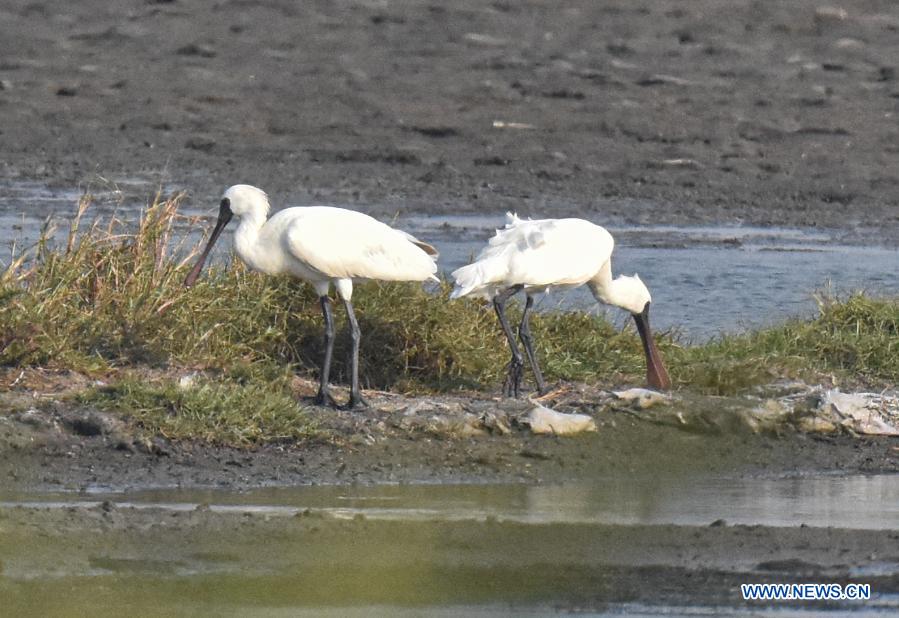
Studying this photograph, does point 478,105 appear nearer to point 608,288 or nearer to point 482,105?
point 482,105

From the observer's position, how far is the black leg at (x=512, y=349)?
9.26m

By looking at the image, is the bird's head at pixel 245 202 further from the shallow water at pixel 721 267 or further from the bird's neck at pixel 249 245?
the shallow water at pixel 721 267

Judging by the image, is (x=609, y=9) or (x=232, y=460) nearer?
(x=232, y=460)

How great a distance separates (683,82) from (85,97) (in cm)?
532

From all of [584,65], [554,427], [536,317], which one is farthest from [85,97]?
[554,427]

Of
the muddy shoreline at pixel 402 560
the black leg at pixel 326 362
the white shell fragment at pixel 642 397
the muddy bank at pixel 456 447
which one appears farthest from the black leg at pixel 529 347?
the muddy shoreline at pixel 402 560

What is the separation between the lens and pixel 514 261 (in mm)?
9227

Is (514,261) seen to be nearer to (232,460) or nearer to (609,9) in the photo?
(232,460)

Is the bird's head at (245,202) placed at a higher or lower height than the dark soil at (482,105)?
higher

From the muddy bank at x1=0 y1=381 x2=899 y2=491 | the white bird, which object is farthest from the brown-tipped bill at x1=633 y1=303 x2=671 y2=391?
the white bird

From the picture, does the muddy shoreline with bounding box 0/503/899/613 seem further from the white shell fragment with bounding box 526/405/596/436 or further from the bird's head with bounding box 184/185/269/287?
the bird's head with bounding box 184/185/269/287

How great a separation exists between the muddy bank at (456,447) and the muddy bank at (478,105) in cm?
612

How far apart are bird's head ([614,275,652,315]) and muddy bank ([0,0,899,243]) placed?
508cm

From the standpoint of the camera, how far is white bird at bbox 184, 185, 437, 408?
8.90 metres
